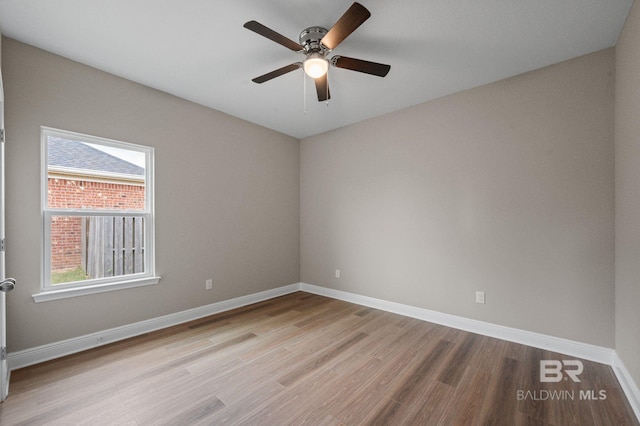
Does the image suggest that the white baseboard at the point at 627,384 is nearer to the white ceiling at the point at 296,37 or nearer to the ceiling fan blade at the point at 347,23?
the white ceiling at the point at 296,37

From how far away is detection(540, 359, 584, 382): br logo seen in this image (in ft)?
6.98

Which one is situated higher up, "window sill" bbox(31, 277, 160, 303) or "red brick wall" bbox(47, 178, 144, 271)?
"red brick wall" bbox(47, 178, 144, 271)

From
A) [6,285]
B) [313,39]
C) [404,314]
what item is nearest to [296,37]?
[313,39]

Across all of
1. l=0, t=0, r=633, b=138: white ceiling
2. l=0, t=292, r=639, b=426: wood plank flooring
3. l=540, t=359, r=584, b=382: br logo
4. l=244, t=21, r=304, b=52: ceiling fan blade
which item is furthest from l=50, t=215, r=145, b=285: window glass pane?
l=540, t=359, r=584, b=382: br logo

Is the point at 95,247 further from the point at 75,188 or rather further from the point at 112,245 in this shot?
the point at 75,188

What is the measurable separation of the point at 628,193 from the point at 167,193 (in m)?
4.19

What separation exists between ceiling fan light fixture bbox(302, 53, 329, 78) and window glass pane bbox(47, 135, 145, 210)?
7.12ft

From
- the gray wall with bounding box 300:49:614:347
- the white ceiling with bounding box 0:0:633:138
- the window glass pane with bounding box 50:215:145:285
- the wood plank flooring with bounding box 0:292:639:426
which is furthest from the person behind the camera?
the window glass pane with bounding box 50:215:145:285

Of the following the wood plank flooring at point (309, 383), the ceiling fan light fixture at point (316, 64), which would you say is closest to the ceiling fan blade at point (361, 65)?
the ceiling fan light fixture at point (316, 64)

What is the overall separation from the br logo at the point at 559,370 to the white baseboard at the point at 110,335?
333 centimetres

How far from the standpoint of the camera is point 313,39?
2074 mm

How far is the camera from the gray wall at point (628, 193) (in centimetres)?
181

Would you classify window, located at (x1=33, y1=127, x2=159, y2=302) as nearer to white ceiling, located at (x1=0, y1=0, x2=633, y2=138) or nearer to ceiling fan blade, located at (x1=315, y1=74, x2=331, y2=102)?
white ceiling, located at (x1=0, y1=0, x2=633, y2=138)

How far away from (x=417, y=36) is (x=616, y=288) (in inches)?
104
